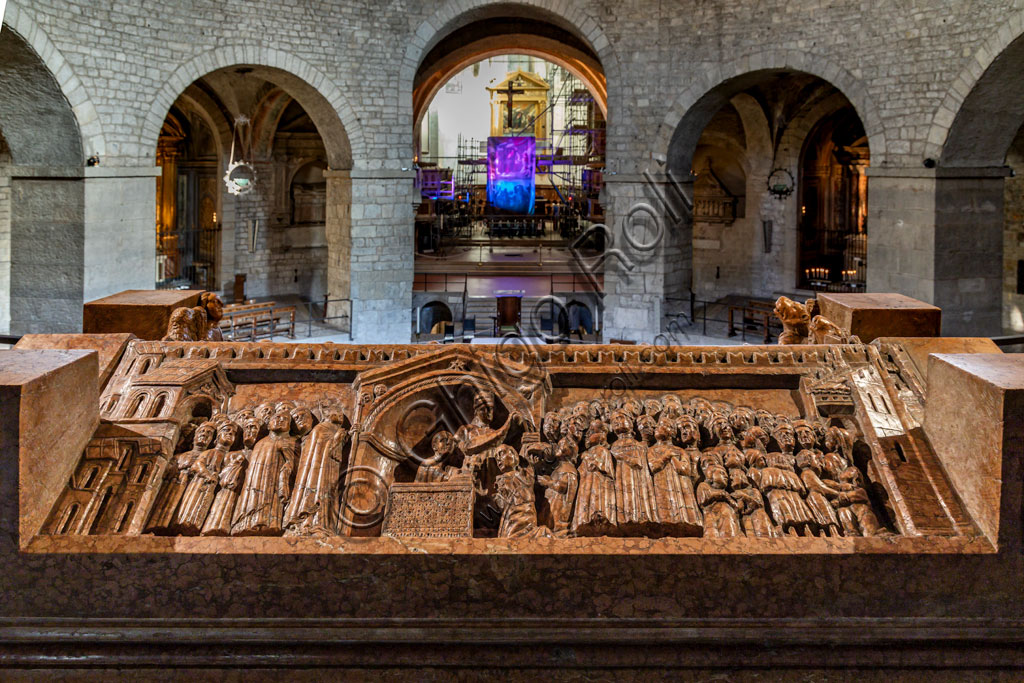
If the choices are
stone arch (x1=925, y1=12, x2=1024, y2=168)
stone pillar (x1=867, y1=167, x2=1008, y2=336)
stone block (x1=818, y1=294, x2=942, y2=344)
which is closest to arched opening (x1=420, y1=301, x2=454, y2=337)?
stone pillar (x1=867, y1=167, x2=1008, y2=336)

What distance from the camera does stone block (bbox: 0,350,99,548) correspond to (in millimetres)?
2859

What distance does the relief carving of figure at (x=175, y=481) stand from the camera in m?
3.13

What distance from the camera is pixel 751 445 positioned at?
357 cm

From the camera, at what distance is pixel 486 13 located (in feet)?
44.7

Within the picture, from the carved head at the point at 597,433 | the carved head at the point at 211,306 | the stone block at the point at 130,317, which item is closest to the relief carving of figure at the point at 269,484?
the carved head at the point at 597,433

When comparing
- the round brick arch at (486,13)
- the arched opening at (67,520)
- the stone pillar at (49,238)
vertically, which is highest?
the round brick arch at (486,13)

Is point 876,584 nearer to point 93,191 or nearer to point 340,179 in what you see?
point 93,191

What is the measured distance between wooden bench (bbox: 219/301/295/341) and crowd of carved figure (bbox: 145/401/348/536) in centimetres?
857

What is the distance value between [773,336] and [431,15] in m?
6.95

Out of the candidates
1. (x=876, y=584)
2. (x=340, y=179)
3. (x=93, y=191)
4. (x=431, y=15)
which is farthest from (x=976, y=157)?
(x=93, y=191)

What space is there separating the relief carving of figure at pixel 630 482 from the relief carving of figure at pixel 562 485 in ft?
0.52

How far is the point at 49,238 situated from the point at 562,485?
9417 millimetres

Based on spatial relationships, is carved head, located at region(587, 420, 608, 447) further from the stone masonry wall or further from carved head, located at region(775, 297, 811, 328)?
the stone masonry wall

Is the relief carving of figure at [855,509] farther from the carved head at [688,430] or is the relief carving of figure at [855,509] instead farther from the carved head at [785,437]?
the carved head at [688,430]
